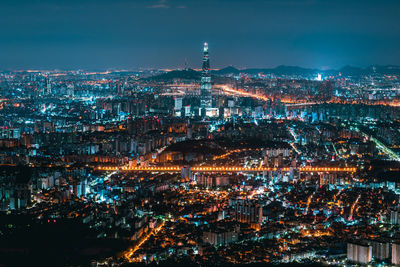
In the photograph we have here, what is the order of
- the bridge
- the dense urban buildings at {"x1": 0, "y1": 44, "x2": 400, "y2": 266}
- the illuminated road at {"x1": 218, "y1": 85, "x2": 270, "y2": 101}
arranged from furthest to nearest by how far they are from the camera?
the illuminated road at {"x1": 218, "y1": 85, "x2": 270, "y2": 101} → the bridge → the dense urban buildings at {"x1": 0, "y1": 44, "x2": 400, "y2": 266}

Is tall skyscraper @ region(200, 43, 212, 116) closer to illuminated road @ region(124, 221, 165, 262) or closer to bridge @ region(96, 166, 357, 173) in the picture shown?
bridge @ region(96, 166, 357, 173)

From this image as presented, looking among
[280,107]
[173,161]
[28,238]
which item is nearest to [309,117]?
[280,107]

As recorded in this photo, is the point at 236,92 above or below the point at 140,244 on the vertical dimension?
above

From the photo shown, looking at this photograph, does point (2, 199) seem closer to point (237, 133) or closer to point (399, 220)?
point (399, 220)

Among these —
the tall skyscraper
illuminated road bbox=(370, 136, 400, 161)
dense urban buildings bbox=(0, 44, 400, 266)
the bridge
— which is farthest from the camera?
the tall skyscraper

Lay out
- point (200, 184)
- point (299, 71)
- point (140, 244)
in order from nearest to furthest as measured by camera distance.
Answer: point (140, 244) → point (200, 184) → point (299, 71)

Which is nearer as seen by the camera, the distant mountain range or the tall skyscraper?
the tall skyscraper

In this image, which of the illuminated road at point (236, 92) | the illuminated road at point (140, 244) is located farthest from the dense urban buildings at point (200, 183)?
the illuminated road at point (236, 92)

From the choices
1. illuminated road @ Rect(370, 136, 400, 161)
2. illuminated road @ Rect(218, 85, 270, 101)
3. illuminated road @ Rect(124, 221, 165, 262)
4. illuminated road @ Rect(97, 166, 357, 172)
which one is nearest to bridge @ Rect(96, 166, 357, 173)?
illuminated road @ Rect(97, 166, 357, 172)

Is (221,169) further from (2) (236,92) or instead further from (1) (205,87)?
(2) (236,92)

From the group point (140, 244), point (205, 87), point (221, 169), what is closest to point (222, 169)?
point (221, 169)
